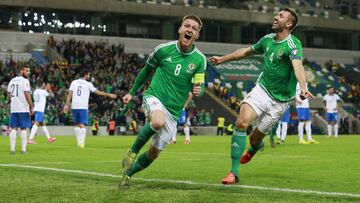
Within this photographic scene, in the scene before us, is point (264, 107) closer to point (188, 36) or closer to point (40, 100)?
point (188, 36)

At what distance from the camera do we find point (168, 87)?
9.25m

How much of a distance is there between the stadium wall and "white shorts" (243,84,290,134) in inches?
1698

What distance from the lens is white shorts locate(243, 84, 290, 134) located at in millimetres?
10492

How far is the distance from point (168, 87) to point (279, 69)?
84.7 inches

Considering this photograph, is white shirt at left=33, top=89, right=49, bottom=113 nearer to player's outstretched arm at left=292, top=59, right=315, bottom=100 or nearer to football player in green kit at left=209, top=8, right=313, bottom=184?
football player in green kit at left=209, top=8, right=313, bottom=184

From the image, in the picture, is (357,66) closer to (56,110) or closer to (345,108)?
(345,108)

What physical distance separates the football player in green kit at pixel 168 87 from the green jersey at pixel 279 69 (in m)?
1.56

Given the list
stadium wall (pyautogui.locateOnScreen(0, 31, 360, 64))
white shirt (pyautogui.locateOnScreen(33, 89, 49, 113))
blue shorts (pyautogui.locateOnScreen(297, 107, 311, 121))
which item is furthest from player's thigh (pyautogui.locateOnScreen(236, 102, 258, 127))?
stadium wall (pyautogui.locateOnScreen(0, 31, 360, 64))

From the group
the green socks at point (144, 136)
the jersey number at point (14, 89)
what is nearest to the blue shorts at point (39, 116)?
the jersey number at point (14, 89)

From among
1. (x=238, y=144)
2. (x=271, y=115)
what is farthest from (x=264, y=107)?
(x=238, y=144)

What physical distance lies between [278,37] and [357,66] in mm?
61429

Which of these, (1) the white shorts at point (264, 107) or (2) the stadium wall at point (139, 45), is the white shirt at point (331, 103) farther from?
(2) the stadium wall at point (139, 45)

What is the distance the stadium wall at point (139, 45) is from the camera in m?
52.2

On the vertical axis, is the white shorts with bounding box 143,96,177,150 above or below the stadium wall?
below
